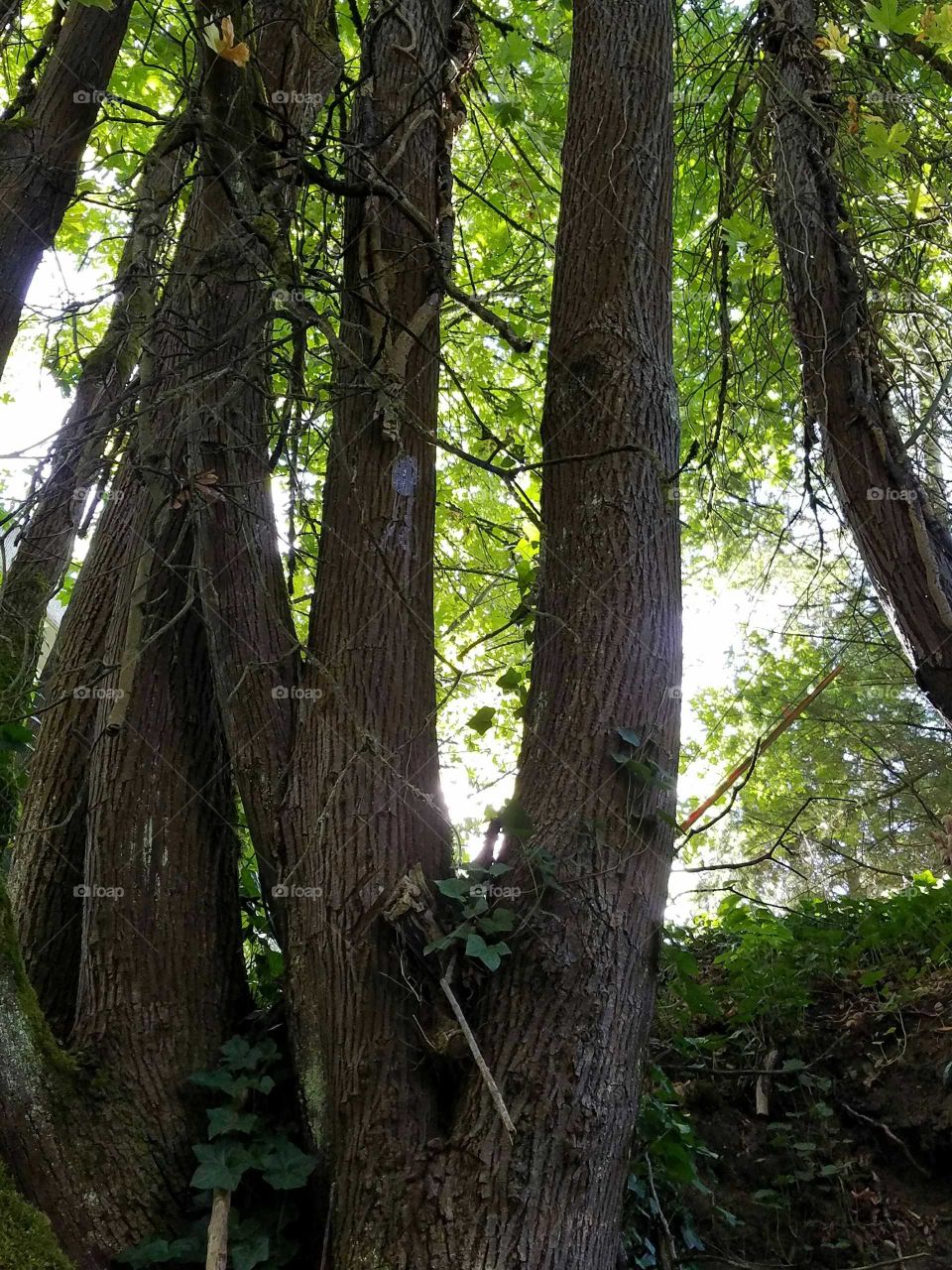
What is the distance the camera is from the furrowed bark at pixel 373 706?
203cm

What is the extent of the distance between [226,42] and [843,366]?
7.39ft

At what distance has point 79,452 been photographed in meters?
2.22

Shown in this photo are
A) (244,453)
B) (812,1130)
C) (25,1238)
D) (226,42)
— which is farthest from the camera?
(812,1130)

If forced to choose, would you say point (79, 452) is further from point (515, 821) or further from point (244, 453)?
point (515, 821)

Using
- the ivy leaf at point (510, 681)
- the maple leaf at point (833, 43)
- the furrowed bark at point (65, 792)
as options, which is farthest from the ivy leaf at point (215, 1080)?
the maple leaf at point (833, 43)

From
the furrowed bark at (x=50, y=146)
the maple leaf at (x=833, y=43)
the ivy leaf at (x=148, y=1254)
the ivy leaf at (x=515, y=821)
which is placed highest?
the maple leaf at (x=833, y=43)

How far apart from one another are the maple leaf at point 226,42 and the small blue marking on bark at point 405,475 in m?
1.00

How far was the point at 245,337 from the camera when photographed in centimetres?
272

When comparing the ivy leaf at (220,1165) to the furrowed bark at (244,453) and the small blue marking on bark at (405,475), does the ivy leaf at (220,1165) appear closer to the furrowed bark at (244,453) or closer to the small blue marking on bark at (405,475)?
the furrowed bark at (244,453)

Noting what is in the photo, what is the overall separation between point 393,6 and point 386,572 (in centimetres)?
162

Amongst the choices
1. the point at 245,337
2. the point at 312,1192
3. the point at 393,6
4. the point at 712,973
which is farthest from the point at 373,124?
the point at 712,973

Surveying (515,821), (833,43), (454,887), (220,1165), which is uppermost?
(833,43)

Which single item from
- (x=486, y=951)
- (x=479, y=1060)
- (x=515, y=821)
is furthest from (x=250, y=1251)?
(x=515, y=821)

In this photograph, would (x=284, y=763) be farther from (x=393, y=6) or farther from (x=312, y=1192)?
(x=393, y=6)
